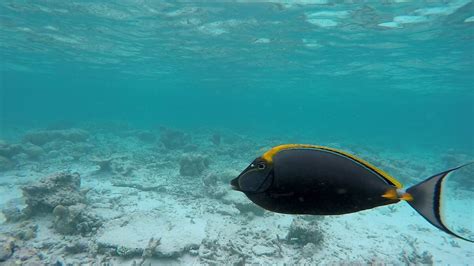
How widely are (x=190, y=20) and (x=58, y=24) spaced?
37.1 feet

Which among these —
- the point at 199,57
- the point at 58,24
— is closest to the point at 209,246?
the point at 58,24

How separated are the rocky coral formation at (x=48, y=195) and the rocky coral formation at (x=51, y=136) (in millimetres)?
14482

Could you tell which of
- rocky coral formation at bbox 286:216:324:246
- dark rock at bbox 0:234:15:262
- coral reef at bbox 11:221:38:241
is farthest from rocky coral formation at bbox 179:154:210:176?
dark rock at bbox 0:234:15:262

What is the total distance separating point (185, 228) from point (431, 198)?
317 inches

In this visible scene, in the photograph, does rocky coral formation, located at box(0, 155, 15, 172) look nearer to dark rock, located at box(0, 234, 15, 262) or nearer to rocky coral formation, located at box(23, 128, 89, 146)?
rocky coral formation, located at box(23, 128, 89, 146)

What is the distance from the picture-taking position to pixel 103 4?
18.3m

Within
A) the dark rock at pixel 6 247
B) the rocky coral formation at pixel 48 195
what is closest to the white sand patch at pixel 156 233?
the rocky coral formation at pixel 48 195

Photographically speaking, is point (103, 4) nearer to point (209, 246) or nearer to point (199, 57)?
point (199, 57)

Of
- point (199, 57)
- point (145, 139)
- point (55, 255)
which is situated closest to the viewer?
point (55, 255)

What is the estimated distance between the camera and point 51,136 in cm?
2100

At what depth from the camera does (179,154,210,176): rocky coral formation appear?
14.2 metres

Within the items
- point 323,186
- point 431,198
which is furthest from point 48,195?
point 431,198

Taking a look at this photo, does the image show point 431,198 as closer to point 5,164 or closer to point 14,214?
point 14,214

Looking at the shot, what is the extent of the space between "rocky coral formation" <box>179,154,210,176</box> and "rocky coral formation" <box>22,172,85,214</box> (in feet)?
20.0
